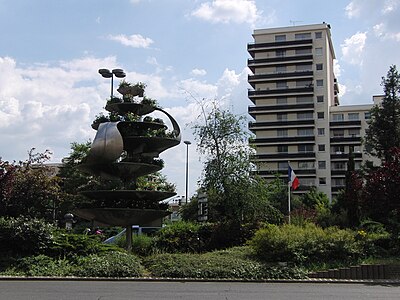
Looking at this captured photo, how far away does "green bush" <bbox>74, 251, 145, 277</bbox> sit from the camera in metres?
16.0

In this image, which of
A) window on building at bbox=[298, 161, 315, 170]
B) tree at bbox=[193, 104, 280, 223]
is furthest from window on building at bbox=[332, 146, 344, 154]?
tree at bbox=[193, 104, 280, 223]

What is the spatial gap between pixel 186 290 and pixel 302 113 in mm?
87699

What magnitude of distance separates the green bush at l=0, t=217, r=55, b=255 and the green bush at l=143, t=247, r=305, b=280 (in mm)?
3482

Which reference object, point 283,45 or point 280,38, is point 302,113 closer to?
point 283,45

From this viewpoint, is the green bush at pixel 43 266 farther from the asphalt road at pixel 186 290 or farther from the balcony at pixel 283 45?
the balcony at pixel 283 45

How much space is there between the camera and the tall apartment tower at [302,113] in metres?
96.8

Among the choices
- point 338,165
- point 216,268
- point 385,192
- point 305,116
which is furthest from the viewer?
point 305,116

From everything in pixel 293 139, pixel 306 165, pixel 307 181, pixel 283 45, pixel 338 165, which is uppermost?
pixel 283 45

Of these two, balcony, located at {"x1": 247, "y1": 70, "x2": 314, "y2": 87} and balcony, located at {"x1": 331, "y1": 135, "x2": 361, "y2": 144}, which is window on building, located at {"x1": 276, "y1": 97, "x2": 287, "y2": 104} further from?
balcony, located at {"x1": 331, "y1": 135, "x2": 361, "y2": 144}

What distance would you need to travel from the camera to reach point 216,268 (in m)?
16.2

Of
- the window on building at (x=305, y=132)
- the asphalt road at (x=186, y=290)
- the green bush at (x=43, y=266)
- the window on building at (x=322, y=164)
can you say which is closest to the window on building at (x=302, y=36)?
the window on building at (x=305, y=132)

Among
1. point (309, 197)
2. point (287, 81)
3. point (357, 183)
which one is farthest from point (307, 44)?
point (357, 183)

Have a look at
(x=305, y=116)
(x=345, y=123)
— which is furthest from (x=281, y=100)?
(x=345, y=123)

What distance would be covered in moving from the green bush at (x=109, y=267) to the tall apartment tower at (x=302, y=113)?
79.6 meters
